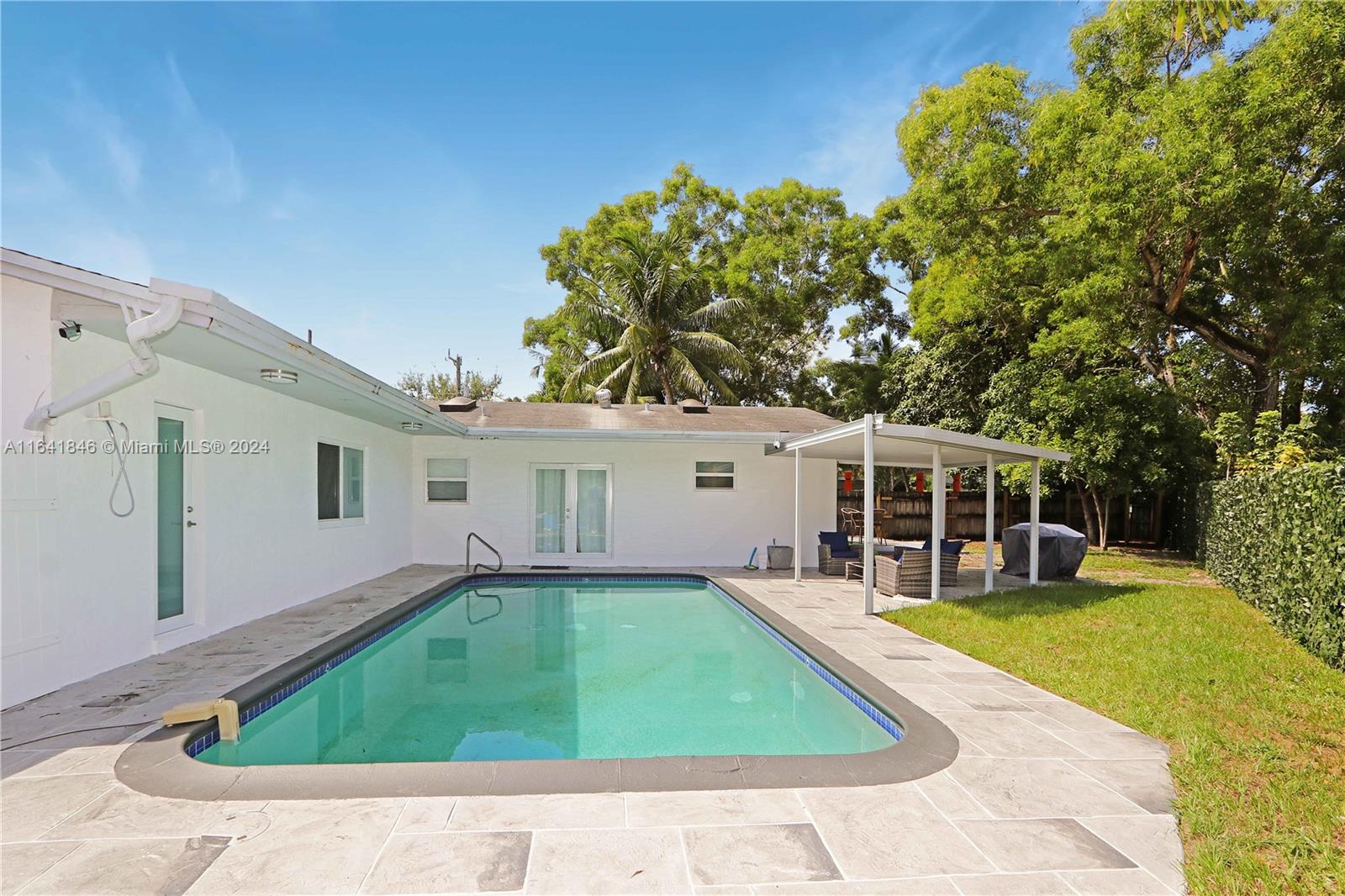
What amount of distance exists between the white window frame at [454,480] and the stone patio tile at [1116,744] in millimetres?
10870

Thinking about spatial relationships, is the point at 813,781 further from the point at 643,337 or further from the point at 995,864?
the point at 643,337

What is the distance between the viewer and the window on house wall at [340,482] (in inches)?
366

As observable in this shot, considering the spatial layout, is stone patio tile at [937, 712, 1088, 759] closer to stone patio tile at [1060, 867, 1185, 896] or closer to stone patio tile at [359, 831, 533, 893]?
stone patio tile at [1060, 867, 1185, 896]

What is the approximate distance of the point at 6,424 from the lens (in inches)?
178

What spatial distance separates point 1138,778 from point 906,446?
6506mm

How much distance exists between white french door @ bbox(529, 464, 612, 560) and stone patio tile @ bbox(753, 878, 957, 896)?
10531 mm

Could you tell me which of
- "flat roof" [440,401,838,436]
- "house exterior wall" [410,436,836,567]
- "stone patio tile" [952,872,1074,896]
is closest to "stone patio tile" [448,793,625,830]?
"stone patio tile" [952,872,1074,896]

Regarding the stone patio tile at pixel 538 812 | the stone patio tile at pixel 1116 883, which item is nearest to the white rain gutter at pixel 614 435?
the stone patio tile at pixel 538 812

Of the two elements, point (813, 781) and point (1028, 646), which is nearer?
point (813, 781)

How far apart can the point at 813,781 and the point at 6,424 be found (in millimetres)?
5720

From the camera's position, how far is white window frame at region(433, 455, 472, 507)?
1296 centimetres

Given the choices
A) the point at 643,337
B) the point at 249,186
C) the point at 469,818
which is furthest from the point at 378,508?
the point at 643,337

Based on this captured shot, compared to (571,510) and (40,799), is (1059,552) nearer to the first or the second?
(571,510)

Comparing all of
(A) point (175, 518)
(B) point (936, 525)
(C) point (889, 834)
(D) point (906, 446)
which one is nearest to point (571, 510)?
(D) point (906, 446)
